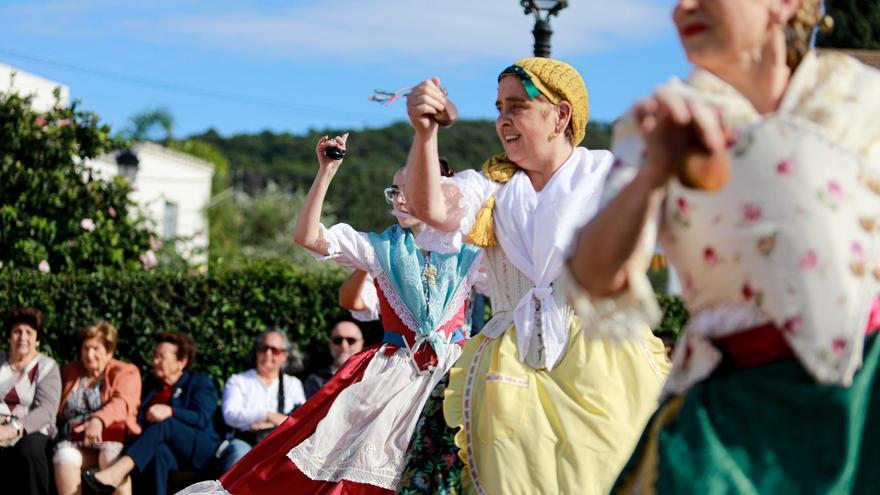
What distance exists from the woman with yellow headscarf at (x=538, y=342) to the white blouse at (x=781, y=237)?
1028 millimetres

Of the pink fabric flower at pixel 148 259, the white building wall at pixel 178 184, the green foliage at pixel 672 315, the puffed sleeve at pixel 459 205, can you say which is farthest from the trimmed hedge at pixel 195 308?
the white building wall at pixel 178 184

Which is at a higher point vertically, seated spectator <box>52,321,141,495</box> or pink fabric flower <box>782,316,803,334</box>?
pink fabric flower <box>782,316,803,334</box>

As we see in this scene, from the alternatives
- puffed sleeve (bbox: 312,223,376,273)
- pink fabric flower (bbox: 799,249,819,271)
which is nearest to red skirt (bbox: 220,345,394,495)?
puffed sleeve (bbox: 312,223,376,273)

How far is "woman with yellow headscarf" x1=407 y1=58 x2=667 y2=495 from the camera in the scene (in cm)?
360

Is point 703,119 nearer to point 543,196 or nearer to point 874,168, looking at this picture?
point 874,168

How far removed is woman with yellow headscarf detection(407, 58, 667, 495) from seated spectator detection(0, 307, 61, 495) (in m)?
4.62

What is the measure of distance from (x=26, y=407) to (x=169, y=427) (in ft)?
3.01

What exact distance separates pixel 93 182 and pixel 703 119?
10.0 metres

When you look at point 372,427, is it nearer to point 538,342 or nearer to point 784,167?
point 538,342

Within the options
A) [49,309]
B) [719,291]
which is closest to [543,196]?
[719,291]

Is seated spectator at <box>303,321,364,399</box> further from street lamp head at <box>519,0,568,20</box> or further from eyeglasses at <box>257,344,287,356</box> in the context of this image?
street lamp head at <box>519,0,568,20</box>

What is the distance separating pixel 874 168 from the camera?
2.46 m

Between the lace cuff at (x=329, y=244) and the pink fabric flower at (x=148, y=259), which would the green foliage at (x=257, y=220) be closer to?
the pink fabric flower at (x=148, y=259)

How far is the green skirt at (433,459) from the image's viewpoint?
147 inches
